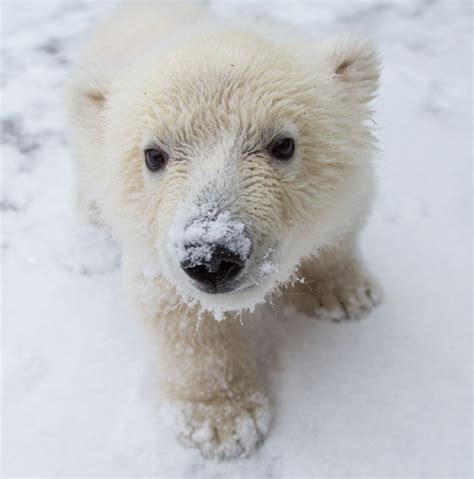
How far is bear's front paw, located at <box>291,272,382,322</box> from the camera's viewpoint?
3.21m

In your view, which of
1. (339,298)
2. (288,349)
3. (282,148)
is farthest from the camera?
(339,298)

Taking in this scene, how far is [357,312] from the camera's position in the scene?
3207mm

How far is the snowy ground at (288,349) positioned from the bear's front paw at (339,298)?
2.8 inches

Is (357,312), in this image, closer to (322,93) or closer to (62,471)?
(322,93)

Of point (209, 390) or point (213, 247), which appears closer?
point (213, 247)

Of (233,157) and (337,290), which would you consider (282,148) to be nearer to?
Answer: (233,157)

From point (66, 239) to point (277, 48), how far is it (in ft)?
6.36

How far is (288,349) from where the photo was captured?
3.04m

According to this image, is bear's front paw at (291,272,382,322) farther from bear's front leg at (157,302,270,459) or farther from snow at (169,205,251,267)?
snow at (169,205,251,267)

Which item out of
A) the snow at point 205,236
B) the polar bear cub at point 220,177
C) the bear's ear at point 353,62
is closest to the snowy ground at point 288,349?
the polar bear cub at point 220,177

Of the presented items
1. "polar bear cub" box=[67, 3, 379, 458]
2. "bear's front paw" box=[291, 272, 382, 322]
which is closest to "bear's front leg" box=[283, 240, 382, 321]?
"bear's front paw" box=[291, 272, 382, 322]

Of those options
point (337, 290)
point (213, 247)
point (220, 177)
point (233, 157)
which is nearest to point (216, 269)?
point (213, 247)

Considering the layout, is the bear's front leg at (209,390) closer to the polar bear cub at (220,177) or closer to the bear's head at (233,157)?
the polar bear cub at (220,177)

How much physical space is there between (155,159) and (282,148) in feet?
1.63
